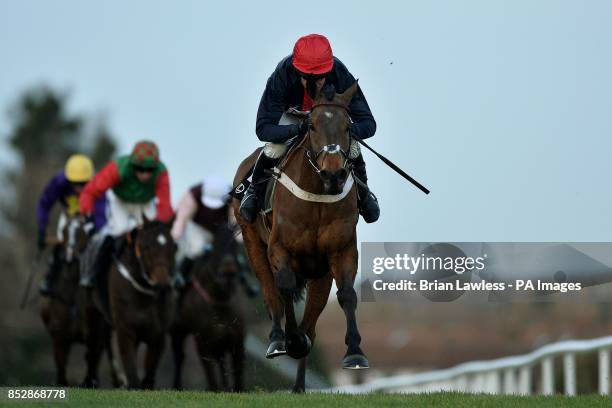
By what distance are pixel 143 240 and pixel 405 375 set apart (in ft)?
11.0

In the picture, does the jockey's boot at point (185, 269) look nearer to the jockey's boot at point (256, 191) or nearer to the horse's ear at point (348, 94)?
the jockey's boot at point (256, 191)

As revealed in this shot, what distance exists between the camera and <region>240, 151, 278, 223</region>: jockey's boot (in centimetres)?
1077

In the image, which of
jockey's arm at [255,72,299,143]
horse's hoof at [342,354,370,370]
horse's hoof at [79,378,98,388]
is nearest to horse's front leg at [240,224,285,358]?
horse's hoof at [342,354,370,370]

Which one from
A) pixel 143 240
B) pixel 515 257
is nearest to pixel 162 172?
pixel 143 240

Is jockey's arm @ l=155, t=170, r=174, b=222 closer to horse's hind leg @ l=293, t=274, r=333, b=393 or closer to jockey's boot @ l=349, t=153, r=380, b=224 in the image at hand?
horse's hind leg @ l=293, t=274, r=333, b=393

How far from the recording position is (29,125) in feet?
155

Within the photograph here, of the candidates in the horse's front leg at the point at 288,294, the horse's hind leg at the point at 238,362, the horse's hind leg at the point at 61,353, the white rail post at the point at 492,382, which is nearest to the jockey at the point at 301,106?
the horse's front leg at the point at 288,294

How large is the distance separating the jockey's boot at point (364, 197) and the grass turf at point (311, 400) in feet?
4.67

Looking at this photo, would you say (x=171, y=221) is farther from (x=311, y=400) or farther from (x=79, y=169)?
(x=311, y=400)

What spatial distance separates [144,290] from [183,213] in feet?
4.40

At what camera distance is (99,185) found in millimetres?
15891

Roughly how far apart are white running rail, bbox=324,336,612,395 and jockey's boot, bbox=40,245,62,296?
4.89 m

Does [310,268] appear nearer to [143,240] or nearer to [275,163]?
[275,163]

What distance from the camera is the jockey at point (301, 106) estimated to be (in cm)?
1015
